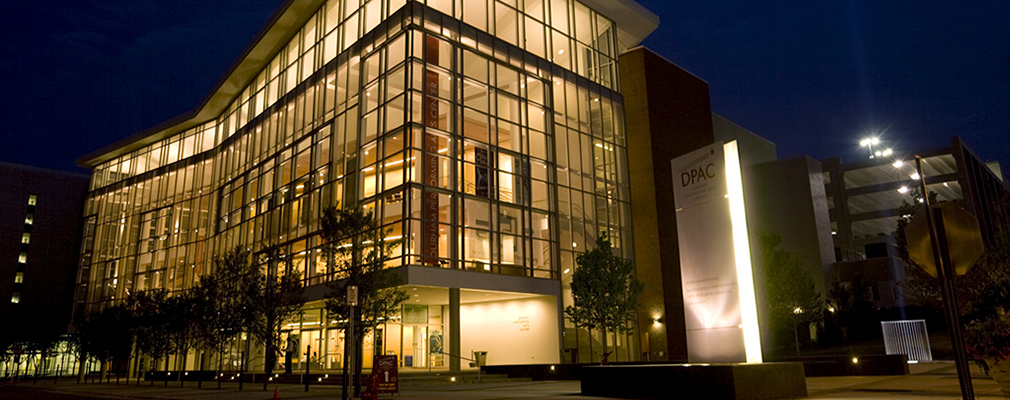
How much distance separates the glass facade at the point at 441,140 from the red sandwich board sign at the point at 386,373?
8579 millimetres

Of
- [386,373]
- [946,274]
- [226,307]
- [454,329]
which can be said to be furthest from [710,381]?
[226,307]

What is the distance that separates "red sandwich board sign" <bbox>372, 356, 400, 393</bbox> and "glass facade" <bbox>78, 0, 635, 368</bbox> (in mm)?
8579

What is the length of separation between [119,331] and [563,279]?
27588mm

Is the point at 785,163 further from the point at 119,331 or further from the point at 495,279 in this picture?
the point at 119,331

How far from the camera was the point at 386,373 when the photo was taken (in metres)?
19.1

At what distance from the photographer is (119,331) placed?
1660 inches

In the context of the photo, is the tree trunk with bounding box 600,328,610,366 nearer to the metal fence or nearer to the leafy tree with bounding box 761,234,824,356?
the leafy tree with bounding box 761,234,824,356

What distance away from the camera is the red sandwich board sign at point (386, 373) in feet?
62.3

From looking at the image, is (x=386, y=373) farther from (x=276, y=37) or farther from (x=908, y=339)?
(x=276, y=37)

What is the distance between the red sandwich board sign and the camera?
1899 centimetres

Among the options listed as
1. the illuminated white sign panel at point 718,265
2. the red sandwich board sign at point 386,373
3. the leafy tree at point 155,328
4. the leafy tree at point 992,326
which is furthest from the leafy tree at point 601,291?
the leafy tree at point 155,328

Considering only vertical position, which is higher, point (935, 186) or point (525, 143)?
point (935, 186)

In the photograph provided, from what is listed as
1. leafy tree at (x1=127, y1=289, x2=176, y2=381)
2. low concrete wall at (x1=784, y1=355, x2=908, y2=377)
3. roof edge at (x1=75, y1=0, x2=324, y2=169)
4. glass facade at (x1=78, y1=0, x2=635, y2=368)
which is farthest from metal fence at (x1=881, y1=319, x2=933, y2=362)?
roof edge at (x1=75, y1=0, x2=324, y2=169)

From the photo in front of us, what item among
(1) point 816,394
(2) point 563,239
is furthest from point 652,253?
(1) point 816,394
